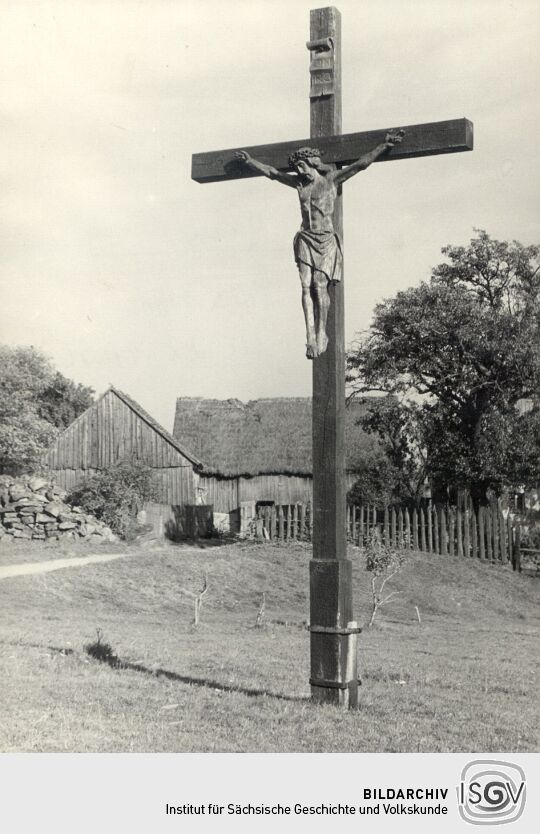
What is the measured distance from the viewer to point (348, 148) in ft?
21.8

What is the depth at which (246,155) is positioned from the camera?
6934 millimetres

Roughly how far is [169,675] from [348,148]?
187 inches

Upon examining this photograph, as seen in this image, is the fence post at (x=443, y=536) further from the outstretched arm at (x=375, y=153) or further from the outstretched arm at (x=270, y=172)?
the outstretched arm at (x=375, y=153)

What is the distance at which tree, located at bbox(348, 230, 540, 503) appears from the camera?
76.2ft

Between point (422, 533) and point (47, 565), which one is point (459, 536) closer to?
point (422, 533)

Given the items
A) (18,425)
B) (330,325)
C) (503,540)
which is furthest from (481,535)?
(330,325)

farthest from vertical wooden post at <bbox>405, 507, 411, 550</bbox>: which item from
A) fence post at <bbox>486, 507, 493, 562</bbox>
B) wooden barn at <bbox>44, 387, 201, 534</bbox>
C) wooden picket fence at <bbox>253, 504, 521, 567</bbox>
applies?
wooden barn at <bbox>44, 387, 201, 534</bbox>

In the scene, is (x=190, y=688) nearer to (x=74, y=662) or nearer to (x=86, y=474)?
(x=74, y=662)

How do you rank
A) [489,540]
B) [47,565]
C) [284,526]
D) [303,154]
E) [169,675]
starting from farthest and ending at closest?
[284,526] < [489,540] < [47,565] < [169,675] < [303,154]

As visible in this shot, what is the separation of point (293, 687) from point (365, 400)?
61.3 feet

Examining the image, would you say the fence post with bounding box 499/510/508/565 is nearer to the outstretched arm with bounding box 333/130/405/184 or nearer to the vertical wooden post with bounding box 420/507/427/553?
the vertical wooden post with bounding box 420/507/427/553

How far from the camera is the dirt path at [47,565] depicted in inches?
720

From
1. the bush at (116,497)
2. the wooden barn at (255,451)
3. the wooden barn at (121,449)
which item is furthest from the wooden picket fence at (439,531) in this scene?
the wooden barn at (121,449)

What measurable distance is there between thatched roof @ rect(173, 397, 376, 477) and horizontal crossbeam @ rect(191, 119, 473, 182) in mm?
26804
